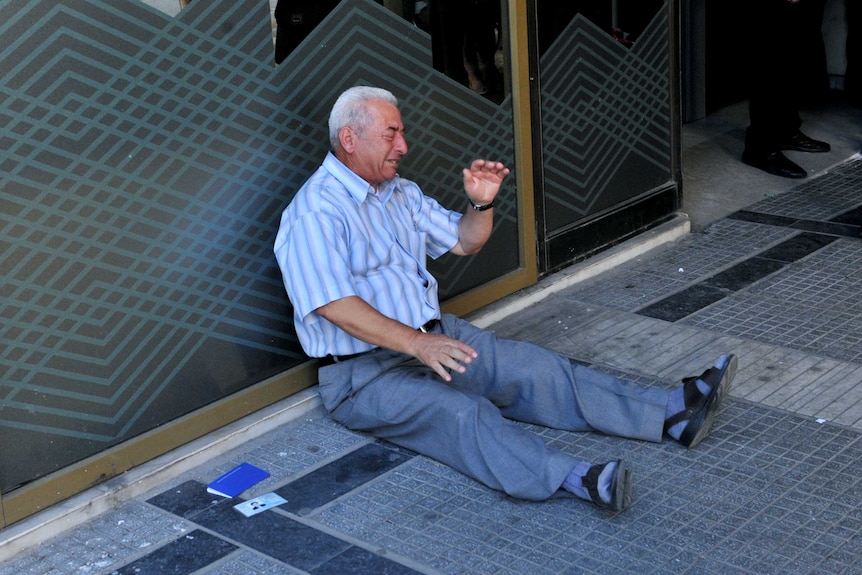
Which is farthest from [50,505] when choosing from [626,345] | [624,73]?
[624,73]

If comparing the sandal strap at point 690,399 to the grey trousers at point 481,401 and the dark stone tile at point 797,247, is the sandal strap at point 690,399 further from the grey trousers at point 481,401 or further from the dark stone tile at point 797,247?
the dark stone tile at point 797,247

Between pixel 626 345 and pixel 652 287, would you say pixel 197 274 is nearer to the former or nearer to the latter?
pixel 626 345

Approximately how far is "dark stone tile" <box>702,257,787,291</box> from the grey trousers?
1513mm

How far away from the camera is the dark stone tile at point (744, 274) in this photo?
515 cm

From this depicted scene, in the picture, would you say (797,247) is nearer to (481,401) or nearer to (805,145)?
(805,145)

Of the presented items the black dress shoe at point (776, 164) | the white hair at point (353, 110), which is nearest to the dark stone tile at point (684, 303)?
the white hair at point (353, 110)

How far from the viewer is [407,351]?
3475 millimetres

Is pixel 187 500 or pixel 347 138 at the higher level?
pixel 347 138

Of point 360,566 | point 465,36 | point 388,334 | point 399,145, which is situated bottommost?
point 360,566

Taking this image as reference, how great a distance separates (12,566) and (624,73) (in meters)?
3.50

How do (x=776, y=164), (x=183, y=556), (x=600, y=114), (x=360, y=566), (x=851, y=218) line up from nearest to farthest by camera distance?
(x=360, y=566), (x=183, y=556), (x=600, y=114), (x=851, y=218), (x=776, y=164)

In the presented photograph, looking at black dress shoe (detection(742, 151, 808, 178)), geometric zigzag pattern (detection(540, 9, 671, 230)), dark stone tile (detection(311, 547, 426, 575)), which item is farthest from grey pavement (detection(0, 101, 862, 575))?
black dress shoe (detection(742, 151, 808, 178))

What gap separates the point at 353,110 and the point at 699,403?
4.74ft

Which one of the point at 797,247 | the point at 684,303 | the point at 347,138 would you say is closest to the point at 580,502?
the point at 347,138
